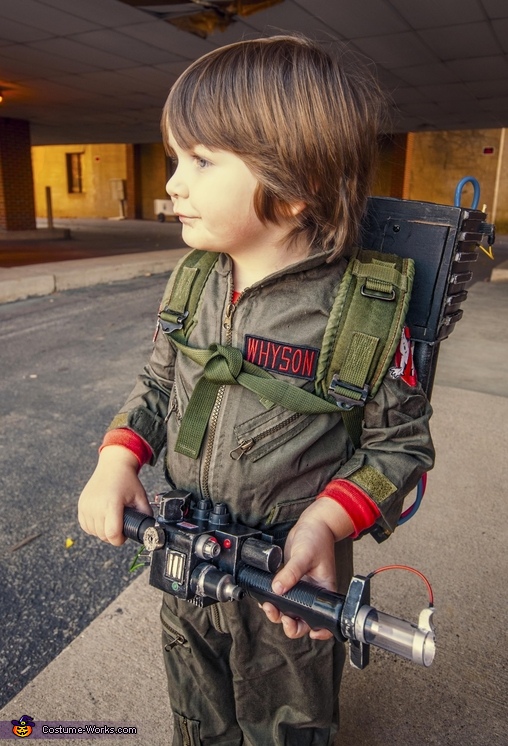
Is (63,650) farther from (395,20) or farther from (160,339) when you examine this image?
(395,20)

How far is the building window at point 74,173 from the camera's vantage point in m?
Result: 27.0

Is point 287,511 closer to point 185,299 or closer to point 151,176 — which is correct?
point 185,299

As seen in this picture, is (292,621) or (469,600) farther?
(469,600)

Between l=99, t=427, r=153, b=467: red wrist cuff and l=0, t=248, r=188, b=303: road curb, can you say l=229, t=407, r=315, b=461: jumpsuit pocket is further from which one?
l=0, t=248, r=188, b=303: road curb

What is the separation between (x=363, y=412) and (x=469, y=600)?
1.22 meters

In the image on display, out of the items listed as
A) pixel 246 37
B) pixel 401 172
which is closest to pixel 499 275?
pixel 246 37

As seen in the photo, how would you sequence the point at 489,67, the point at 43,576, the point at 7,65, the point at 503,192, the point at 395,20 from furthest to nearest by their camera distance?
the point at 503,192 → the point at 7,65 → the point at 489,67 → the point at 395,20 → the point at 43,576

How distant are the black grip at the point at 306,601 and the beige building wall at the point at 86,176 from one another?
26.3m

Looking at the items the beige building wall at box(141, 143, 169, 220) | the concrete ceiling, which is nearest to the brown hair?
the concrete ceiling

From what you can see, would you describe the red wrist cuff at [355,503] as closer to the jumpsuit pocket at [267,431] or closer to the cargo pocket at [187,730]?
the jumpsuit pocket at [267,431]

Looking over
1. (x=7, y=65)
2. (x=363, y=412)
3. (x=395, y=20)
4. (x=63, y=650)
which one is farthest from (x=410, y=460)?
(x=7, y=65)

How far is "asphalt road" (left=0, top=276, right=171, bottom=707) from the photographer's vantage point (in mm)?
2020

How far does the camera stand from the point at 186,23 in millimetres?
6520

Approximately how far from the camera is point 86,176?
26.5m
